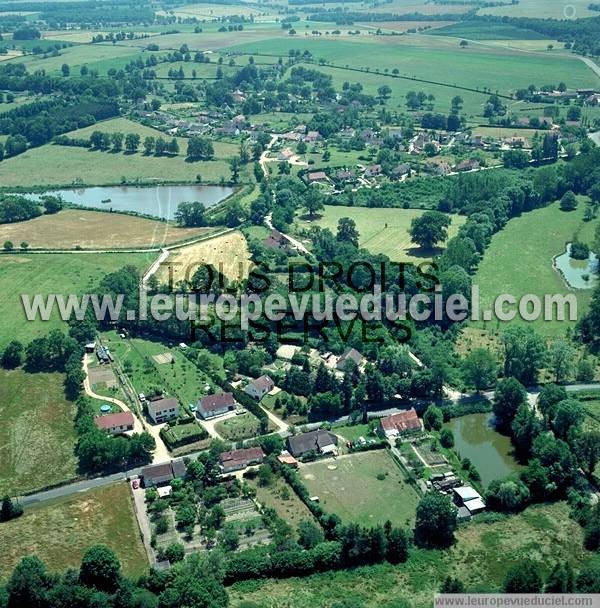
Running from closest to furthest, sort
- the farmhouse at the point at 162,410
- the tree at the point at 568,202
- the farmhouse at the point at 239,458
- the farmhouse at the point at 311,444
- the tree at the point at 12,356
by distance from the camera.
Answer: the farmhouse at the point at 239,458, the farmhouse at the point at 311,444, the farmhouse at the point at 162,410, the tree at the point at 12,356, the tree at the point at 568,202

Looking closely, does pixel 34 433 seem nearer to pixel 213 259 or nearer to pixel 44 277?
pixel 44 277

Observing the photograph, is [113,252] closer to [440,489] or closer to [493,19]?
[440,489]

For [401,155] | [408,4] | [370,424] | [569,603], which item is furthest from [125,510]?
[408,4]

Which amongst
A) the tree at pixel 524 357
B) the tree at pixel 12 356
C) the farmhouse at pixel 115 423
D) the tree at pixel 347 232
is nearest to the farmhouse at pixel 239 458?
the farmhouse at pixel 115 423

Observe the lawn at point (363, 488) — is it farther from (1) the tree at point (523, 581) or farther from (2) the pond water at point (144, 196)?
(2) the pond water at point (144, 196)

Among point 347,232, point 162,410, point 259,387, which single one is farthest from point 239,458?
point 347,232

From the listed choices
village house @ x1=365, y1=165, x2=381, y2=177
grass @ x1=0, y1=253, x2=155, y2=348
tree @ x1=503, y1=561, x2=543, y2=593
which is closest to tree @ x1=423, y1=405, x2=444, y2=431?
tree @ x1=503, y1=561, x2=543, y2=593
